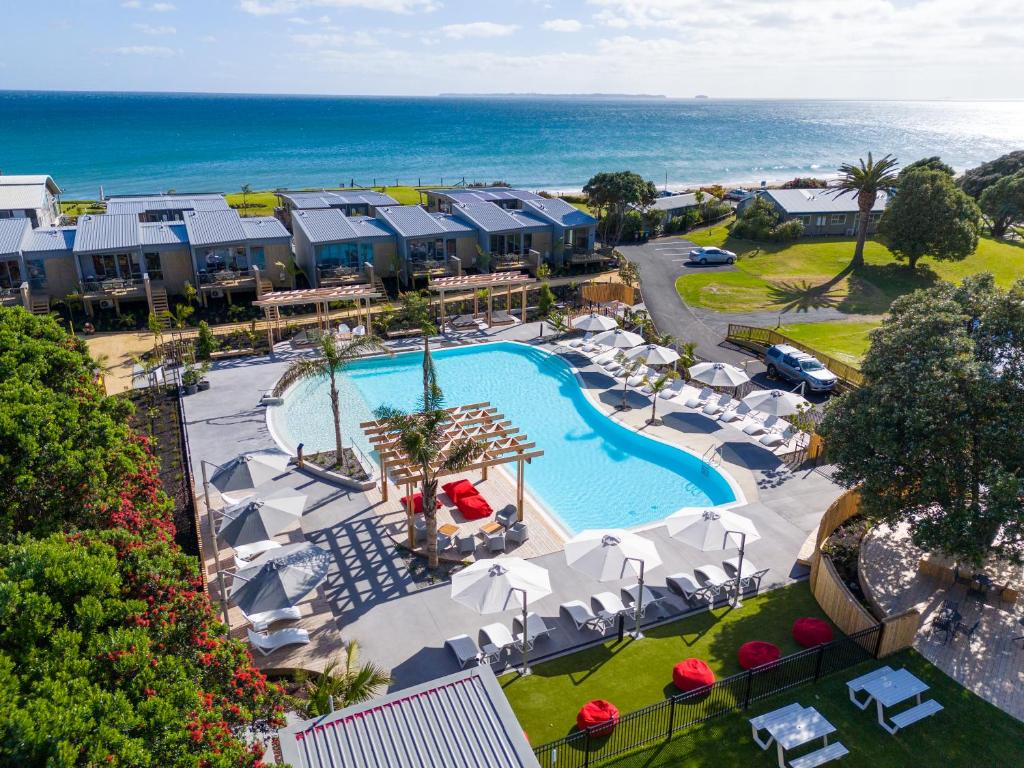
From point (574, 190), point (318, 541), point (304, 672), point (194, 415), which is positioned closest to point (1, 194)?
point (194, 415)

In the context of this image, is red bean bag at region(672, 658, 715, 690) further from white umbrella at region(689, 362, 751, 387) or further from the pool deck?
white umbrella at region(689, 362, 751, 387)

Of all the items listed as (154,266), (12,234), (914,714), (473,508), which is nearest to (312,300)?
(154,266)

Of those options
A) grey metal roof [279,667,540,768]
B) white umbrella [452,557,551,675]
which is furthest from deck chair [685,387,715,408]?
grey metal roof [279,667,540,768]

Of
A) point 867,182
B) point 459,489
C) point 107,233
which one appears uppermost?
point 867,182

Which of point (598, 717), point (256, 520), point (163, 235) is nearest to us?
point (598, 717)

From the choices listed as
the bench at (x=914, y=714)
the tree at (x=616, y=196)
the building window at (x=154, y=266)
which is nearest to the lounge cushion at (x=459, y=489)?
the bench at (x=914, y=714)

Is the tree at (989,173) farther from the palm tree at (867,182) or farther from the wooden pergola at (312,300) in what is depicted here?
the wooden pergola at (312,300)

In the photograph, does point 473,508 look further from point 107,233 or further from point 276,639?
point 107,233
